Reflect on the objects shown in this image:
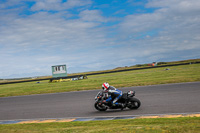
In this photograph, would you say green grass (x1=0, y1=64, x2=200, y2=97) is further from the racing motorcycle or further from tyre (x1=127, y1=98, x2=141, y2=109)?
tyre (x1=127, y1=98, x2=141, y2=109)

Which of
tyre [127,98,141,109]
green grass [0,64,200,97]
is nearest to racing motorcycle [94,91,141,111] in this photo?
tyre [127,98,141,109]

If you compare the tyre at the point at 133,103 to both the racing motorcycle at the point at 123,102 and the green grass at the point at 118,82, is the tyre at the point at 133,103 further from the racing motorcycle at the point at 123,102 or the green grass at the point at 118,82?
the green grass at the point at 118,82

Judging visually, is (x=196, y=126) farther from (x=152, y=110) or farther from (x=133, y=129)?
(x=152, y=110)

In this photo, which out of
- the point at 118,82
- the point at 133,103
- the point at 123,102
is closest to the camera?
the point at 133,103

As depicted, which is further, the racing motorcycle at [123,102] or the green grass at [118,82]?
the green grass at [118,82]

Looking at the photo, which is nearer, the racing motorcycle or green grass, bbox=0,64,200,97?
the racing motorcycle

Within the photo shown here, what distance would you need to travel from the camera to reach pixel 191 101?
10.9m

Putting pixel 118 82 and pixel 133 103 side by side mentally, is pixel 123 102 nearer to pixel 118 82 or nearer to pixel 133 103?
pixel 133 103

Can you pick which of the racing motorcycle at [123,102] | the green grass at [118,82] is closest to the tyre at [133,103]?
the racing motorcycle at [123,102]

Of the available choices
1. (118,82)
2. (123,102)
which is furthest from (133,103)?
(118,82)

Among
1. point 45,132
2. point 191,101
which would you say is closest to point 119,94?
point 191,101

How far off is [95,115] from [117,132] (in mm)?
4212

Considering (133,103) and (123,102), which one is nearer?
(133,103)

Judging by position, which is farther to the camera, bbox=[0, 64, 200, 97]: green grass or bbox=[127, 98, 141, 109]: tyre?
bbox=[0, 64, 200, 97]: green grass
